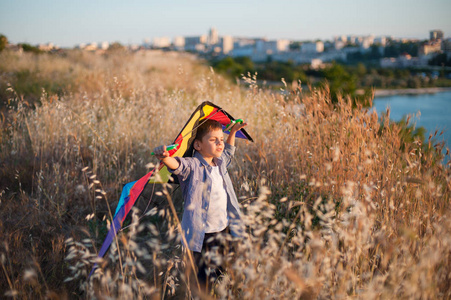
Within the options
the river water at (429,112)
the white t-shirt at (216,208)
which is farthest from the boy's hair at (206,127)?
the river water at (429,112)

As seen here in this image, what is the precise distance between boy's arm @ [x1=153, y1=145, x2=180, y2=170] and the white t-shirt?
346 mm

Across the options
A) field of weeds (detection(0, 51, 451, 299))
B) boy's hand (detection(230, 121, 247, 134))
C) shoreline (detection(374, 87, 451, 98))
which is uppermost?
shoreline (detection(374, 87, 451, 98))

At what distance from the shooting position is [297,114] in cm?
369

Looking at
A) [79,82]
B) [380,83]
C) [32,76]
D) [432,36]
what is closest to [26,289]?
[432,36]

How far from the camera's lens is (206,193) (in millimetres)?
2279

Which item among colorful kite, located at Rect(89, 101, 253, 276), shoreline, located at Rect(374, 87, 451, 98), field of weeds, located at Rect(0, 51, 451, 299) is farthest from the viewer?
shoreline, located at Rect(374, 87, 451, 98)

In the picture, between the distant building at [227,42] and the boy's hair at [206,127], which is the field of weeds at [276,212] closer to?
the boy's hair at [206,127]

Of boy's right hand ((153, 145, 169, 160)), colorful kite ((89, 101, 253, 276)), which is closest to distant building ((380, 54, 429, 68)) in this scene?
colorful kite ((89, 101, 253, 276))

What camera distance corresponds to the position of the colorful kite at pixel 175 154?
2256mm

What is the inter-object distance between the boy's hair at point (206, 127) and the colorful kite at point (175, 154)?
0.11ft

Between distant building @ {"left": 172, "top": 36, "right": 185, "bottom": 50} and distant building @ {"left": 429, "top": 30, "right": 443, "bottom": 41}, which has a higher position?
distant building @ {"left": 172, "top": 36, "right": 185, "bottom": 50}

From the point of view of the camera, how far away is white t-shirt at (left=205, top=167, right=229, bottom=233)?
2361 mm

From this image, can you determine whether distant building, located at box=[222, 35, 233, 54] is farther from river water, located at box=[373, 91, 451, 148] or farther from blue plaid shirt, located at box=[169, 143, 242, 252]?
blue plaid shirt, located at box=[169, 143, 242, 252]

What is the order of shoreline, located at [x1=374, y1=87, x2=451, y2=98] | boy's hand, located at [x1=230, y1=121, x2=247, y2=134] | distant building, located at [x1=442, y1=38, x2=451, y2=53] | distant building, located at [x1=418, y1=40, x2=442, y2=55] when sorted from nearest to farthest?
boy's hand, located at [x1=230, y1=121, x2=247, y2=134] < distant building, located at [x1=442, y1=38, x2=451, y2=53] < distant building, located at [x1=418, y1=40, x2=442, y2=55] < shoreline, located at [x1=374, y1=87, x2=451, y2=98]
